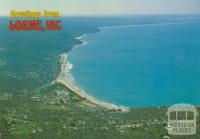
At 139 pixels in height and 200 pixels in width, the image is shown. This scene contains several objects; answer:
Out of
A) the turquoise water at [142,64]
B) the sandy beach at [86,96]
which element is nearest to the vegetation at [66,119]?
the sandy beach at [86,96]

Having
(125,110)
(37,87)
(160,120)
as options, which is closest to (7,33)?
(37,87)

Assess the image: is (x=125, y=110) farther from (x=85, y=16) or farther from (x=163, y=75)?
(x=85, y=16)

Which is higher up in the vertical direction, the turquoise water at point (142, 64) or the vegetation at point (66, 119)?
the turquoise water at point (142, 64)

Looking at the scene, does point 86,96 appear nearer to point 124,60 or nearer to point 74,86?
point 74,86

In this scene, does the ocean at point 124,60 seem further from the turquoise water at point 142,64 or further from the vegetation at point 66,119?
the vegetation at point 66,119

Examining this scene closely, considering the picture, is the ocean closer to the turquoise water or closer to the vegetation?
the turquoise water

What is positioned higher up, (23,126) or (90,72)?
(90,72)
